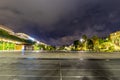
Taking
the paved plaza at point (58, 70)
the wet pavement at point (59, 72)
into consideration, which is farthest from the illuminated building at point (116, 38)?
the wet pavement at point (59, 72)

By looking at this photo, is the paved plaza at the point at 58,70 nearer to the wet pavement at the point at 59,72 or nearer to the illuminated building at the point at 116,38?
the wet pavement at the point at 59,72

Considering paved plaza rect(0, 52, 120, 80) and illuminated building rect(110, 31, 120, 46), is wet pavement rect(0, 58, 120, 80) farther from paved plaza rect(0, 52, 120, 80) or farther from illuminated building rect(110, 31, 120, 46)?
illuminated building rect(110, 31, 120, 46)

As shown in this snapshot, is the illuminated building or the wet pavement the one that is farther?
the illuminated building

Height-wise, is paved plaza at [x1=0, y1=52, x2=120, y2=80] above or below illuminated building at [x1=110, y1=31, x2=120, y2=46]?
below

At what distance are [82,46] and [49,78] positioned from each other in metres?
108

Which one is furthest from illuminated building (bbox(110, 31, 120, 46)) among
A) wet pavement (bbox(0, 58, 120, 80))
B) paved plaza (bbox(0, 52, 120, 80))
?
wet pavement (bbox(0, 58, 120, 80))

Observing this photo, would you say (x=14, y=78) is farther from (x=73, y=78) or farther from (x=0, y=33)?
(x=0, y=33)

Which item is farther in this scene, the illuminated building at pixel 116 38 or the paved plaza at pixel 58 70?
the illuminated building at pixel 116 38

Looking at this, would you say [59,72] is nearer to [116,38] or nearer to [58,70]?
[58,70]

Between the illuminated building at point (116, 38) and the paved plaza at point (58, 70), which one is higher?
the illuminated building at point (116, 38)

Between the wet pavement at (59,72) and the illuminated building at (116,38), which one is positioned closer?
the wet pavement at (59,72)

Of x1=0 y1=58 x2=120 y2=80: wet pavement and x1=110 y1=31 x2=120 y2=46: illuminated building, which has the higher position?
x1=110 y1=31 x2=120 y2=46: illuminated building

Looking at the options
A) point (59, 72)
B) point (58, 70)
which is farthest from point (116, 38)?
point (59, 72)

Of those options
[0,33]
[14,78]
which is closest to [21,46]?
[0,33]
